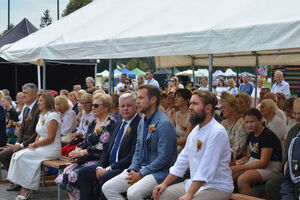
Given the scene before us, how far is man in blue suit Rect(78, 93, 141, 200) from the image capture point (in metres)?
5.19

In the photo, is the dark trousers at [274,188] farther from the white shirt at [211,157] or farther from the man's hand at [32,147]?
the man's hand at [32,147]

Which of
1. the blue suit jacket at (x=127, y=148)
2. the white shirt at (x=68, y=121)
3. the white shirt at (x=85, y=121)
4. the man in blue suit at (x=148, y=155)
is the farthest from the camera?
the white shirt at (x=68, y=121)

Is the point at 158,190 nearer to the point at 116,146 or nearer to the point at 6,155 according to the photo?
the point at 116,146

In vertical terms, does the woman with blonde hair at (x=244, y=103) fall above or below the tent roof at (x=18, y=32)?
below

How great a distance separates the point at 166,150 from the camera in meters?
4.59

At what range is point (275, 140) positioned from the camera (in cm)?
487

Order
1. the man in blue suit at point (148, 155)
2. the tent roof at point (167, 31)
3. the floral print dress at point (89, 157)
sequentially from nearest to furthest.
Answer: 1. the tent roof at point (167, 31)
2. the man in blue suit at point (148, 155)
3. the floral print dress at point (89, 157)

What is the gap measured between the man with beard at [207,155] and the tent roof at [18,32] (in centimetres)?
1417

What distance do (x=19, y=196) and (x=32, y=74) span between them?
1341 centimetres

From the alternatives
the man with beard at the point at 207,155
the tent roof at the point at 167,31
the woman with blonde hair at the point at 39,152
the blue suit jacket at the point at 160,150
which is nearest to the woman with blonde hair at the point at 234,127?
the tent roof at the point at 167,31

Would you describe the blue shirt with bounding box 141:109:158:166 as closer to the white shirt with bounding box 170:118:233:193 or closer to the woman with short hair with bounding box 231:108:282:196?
the white shirt with bounding box 170:118:233:193

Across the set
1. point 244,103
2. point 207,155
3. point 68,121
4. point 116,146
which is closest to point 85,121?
point 68,121

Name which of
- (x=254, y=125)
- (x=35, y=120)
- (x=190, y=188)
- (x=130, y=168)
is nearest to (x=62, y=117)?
(x=35, y=120)

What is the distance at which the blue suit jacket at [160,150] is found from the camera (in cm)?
460
